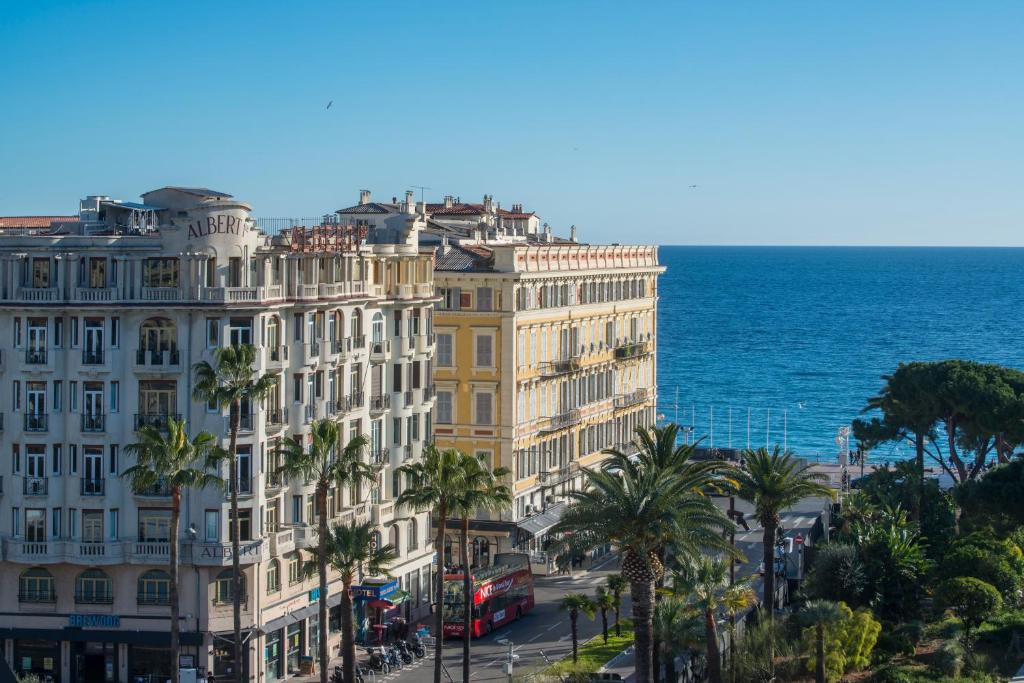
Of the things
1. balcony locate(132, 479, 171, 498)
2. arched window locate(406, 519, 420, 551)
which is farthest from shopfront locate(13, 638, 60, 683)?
arched window locate(406, 519, 420, 551)

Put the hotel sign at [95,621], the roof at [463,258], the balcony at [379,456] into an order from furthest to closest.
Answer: the roof at [463,258], the balcony at [379,456], the hotel sign at [95,621]

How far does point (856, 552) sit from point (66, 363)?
107ft

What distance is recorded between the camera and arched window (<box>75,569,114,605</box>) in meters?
61.3

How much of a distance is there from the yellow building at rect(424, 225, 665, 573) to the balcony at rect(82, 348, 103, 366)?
84.1 ft

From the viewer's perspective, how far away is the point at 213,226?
6159cm

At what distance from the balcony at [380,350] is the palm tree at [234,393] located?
1199 cm

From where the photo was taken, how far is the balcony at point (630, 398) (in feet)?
340

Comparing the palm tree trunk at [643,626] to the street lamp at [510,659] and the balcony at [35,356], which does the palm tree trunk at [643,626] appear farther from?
the balcony at [35,356]

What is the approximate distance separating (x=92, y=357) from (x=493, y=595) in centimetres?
2082

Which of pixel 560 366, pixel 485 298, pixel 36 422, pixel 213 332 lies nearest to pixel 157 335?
pixel 213 332

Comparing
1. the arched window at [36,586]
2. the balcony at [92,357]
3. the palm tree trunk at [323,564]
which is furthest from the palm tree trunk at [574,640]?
the balcony at [92,357]

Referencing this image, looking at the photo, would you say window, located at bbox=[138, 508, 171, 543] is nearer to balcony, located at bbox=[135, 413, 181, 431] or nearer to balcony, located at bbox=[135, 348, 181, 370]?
balcony, located at bbox=[135, 413, 181, 431]

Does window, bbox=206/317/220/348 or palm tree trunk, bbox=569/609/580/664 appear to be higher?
window, bbox=206/317/220/348

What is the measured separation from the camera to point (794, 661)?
201 feet
